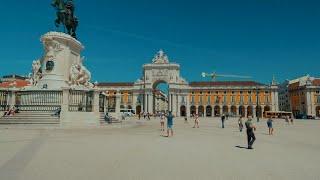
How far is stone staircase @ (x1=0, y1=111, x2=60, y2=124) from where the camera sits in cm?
1989

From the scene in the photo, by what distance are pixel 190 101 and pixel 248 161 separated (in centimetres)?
9914

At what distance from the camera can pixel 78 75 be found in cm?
2334

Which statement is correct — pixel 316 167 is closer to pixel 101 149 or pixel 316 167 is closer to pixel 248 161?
pixel 248 161

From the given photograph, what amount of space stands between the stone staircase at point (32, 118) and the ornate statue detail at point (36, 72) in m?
3.48

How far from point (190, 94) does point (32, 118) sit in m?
89.0

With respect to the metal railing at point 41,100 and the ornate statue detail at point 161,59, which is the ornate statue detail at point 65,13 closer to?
the metal railing at point 41,100

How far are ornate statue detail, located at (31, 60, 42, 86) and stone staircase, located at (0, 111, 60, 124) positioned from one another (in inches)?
137

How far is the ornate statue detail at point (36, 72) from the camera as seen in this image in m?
23.7

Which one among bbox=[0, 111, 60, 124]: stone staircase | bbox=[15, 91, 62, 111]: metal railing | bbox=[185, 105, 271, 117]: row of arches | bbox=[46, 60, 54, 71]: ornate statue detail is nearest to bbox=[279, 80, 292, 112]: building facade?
bbox=[185, 105, 271, 117]: row of arches

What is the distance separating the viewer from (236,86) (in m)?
107

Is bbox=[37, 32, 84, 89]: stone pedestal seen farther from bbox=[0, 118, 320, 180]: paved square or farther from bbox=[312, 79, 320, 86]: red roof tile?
bbox=[312, 79, 320, 86]: red roof tile

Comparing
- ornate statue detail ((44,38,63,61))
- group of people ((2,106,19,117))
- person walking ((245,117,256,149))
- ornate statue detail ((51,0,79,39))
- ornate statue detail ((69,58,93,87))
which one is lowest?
person walking ((245,117,256,149))

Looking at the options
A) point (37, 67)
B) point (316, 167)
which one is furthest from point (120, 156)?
point (37, 67)

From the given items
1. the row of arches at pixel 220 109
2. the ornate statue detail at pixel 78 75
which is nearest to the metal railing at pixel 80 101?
the ornate statue detail at pixel 78 75
